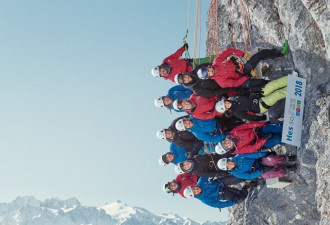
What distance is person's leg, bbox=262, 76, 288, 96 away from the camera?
14180mm

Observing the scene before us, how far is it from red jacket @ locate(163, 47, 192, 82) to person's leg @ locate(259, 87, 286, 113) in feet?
15.5

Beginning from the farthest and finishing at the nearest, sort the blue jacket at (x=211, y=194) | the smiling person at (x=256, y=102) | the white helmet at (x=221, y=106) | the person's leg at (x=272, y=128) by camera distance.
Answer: the blue jacket at (x=211, y=194)
the person's leg at (x=272, y=128)
the white helmet at (x=221, y=106)
the smiling person at (x=256, y=102)

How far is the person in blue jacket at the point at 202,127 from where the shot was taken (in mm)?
15844

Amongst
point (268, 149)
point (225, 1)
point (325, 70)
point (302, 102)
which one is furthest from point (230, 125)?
point (225, 1)

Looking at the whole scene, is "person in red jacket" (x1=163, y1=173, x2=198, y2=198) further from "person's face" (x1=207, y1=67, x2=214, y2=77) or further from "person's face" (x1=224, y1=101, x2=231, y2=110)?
"person's face" (x1=207, y1=67, x2=214, y2=77)

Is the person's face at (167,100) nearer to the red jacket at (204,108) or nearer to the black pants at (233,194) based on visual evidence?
the red jacket at (204,108)

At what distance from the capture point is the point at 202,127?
15906 millimetres

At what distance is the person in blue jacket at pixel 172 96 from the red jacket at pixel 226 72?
3001 millimetres

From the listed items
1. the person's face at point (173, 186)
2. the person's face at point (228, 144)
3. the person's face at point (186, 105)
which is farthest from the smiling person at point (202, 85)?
the person's face at point (173, 186)

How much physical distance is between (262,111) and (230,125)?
2.04 m

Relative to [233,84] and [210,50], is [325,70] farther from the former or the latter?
[210,50]

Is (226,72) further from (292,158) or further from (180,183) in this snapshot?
(180,183)

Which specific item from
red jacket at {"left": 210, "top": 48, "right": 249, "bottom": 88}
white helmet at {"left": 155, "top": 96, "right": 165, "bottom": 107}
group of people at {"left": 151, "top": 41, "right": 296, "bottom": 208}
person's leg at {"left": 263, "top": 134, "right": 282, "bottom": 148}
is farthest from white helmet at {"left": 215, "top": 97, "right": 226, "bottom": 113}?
white helmet at {"left": 155, "top": 96, "right": 165, "bottom": 107}

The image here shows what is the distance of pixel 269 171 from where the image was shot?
15.2 meters
